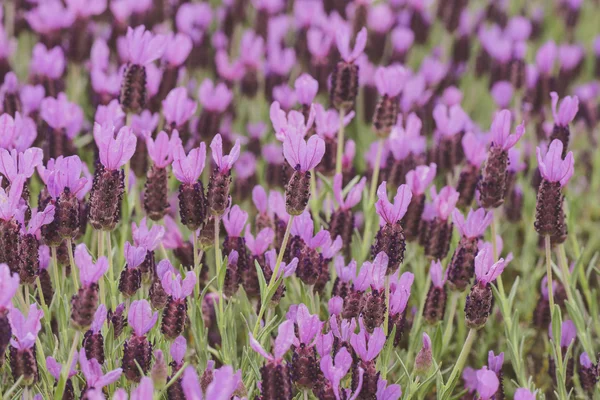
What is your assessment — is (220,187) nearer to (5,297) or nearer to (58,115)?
(5,297)

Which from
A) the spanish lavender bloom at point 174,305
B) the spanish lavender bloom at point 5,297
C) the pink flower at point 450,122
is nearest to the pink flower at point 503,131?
the pink flower at point 450,122

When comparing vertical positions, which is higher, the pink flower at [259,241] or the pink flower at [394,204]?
the pink flower at [394,204]

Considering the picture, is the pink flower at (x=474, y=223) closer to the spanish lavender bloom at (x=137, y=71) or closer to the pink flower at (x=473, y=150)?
the pink flower at (x=473, y=150)

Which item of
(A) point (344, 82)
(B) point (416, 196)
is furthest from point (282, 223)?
(A) point (344, 82)

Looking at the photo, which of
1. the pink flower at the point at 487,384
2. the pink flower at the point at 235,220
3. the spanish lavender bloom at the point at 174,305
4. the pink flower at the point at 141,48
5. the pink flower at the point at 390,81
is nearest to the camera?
the pink flower at the point at 487,384

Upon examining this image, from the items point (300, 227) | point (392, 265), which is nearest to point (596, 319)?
point (392, 265)

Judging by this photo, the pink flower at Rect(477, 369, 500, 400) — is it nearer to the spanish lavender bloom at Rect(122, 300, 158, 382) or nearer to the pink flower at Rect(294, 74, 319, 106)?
the spanish lavender bloom at Rect(122, 300, 158, 382)

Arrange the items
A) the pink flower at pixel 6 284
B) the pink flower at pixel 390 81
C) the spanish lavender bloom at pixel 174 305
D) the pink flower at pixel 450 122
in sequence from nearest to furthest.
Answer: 1. the pink flower at pixel 6 284
2. the spanish lavender bloom at pixel 174 305
3. the pink flower at pixel 390 81
4. the pink flower at pixel 450 122

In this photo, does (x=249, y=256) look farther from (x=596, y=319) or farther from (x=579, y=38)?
(x=579, y=38)
